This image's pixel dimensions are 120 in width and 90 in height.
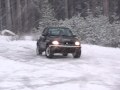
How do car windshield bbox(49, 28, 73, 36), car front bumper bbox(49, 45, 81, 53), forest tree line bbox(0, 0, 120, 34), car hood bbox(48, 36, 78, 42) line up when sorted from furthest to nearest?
forest tree line bbox(0, 0, 120, 34) < car windshield bbox(49, 28, 73, 36) < car hood bbox(48, 36, 78, 42) < car front bumper bbox(49, 45, 81, 53)

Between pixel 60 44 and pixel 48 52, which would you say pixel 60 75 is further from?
pixel 48 52

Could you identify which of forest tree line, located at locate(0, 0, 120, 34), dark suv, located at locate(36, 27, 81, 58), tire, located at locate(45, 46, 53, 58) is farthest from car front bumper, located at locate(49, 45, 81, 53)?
forest tree line, located at locate(0, 0, 120, 34)

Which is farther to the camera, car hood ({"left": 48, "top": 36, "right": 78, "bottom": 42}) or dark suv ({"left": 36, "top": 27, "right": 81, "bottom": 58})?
car hood ({"left": 48, "top": 36, "right": 78, "bottom": 42})

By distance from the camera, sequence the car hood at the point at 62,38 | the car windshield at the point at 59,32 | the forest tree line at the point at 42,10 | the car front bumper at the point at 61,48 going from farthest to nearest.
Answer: the forest tree line at the point at 42,10
the car windshield at the point at 59,32
the car hood at the point at 62,38
the car front bumper at the point at 61,48

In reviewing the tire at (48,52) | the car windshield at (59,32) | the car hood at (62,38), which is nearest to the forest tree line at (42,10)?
the car windshield at (59,32)

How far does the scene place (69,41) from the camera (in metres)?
19.8

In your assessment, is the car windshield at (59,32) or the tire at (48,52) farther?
the car windshield at (59,32)

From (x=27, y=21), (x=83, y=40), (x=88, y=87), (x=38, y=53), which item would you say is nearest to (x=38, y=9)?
(x=27, y=21)

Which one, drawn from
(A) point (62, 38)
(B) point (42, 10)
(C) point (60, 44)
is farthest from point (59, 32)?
(B) point (42, 10)

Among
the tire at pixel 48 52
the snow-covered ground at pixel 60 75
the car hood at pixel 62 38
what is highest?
the car hood at pixel 62 38

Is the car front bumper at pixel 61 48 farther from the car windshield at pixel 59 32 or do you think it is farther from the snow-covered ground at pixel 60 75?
the car windshield at pixel 59 32

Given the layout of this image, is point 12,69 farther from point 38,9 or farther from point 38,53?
point 38,9

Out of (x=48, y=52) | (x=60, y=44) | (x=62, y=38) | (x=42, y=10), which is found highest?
(x=42, y=10)

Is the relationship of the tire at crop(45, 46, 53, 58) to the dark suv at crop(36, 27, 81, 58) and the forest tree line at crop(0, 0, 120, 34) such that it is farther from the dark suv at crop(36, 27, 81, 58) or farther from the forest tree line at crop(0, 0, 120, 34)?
the forest tree line at crop(0, 0, 120, 34)
